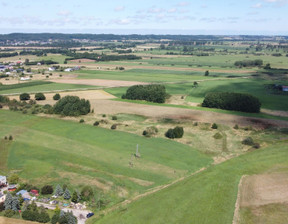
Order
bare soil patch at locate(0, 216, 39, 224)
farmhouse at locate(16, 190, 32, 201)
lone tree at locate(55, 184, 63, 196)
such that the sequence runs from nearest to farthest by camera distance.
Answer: bare soil patch at locate(0, 216, 39, 224) < farmhouse at locate(16, 190, 32, 201) < lone tree at locate(55, 184, 63, 196)

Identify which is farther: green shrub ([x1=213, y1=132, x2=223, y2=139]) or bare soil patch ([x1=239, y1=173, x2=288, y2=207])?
green shrub ([x1=213, y1=132, x2=223, y2=139])

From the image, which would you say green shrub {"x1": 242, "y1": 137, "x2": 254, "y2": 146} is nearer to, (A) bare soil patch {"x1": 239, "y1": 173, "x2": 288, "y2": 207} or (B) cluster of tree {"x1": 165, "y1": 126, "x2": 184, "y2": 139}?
(B) cluster of tree {"x1": 165, "y1": 126, "x2": 184, "y2": 139}

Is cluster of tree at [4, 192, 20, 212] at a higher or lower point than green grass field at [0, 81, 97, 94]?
lower

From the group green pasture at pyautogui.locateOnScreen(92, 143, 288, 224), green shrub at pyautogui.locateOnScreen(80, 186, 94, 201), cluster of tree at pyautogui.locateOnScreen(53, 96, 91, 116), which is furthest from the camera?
cluster of tree at pyautogui.locateOnScreen(53, 96, 91, 116)

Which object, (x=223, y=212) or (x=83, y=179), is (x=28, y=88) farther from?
(x=223, y=212)

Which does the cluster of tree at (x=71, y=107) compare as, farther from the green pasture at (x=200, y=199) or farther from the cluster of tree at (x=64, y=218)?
the cluster of tree at (x=64, y=218)

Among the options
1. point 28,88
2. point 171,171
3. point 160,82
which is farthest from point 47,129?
point 160,82

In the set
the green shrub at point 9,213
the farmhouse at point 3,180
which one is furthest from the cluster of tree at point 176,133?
the green shrub at point 9,213

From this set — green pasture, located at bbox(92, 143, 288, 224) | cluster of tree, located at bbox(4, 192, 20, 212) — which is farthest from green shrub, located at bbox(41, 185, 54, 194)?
green pasture, located at bbox(92, 143, 288, 224)
